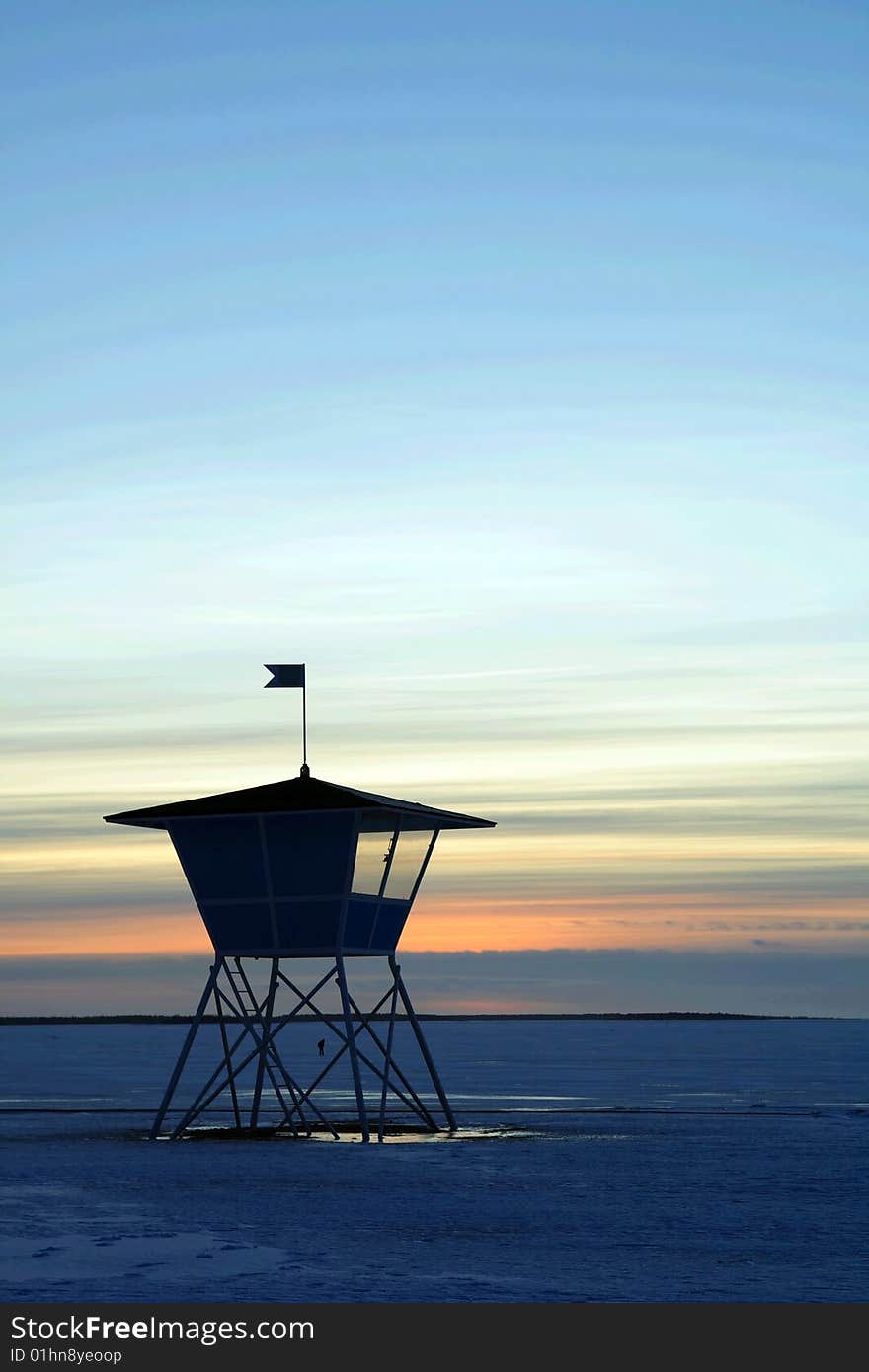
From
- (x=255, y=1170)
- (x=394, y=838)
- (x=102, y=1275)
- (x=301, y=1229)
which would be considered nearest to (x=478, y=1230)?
(x=301, y=1229)

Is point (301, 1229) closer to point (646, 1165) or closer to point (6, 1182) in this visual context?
point (6, 1182)

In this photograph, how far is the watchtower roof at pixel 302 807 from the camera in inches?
1859

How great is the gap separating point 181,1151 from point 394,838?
10536mm

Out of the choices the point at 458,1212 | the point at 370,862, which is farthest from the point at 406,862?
the point at 458,1212

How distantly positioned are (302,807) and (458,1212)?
42.5 ft

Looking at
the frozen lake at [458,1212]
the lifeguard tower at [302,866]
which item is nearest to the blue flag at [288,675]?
the lifeguard tower at [302,866]

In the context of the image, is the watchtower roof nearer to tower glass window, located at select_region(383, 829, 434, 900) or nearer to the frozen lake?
tower glass window, located at select_region(383, 829, 434, 900)

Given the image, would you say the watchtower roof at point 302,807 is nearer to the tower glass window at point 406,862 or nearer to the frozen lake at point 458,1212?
the tower glass window at point 406,862

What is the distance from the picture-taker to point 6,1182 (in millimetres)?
42406

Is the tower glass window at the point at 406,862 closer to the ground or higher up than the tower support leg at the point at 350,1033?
higher up

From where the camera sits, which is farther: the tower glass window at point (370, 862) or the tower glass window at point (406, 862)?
the tower glass window at point (406, 862)

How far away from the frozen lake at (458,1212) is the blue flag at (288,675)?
491 inches

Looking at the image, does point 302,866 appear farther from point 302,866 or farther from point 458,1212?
point 458,1212

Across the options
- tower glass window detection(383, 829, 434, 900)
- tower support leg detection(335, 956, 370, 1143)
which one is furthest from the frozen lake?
tower glass window detection(383, 829, 434, 900)
